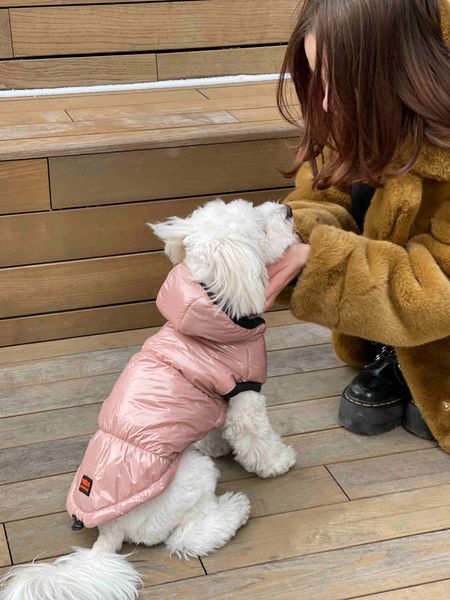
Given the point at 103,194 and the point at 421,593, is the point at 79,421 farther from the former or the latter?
the point at 421,593

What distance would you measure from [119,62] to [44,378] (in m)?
1.01

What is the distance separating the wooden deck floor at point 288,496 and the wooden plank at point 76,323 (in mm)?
45

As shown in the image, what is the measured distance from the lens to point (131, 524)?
139cm

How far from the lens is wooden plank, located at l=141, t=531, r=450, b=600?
4.48 feet

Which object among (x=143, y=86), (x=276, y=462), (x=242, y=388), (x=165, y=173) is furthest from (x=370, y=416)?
(x=143, y=86)

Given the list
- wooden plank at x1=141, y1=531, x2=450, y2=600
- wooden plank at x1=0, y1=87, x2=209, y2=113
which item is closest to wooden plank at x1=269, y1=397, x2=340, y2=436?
wooden plank at x1=141, y1=531, x2=450, y2=600

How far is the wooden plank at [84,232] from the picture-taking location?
1994 mm

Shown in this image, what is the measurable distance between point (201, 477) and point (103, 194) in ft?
2.79

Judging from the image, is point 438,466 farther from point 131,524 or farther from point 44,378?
point 44,378

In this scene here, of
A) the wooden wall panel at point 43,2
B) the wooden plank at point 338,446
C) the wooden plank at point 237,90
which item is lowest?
the wooden plank at point 338,446

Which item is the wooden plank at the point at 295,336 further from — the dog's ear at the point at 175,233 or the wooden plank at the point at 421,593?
the wooden plank at the point at 421,593

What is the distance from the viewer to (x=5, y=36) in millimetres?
2344

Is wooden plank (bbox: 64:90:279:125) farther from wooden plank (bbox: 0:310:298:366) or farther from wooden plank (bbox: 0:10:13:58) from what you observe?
wooden plank (bbox: 0:310:298:366)

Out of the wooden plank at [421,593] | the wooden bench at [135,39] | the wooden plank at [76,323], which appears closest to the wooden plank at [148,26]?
the wooden bench at [135,39]
